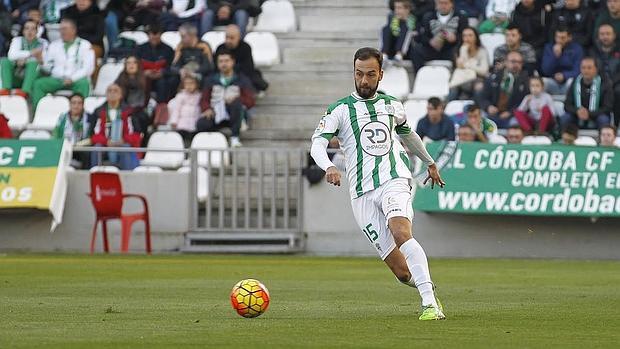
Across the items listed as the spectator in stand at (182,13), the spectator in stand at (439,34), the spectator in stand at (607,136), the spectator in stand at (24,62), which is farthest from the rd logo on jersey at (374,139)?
the spectator in stand at (182,13)

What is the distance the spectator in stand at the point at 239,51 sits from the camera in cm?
2595

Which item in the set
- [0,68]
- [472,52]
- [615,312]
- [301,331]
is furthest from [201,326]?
[0,68]

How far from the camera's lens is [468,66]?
83.9 ft

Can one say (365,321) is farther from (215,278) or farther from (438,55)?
(438,55)

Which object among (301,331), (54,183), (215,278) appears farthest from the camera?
(54,183)

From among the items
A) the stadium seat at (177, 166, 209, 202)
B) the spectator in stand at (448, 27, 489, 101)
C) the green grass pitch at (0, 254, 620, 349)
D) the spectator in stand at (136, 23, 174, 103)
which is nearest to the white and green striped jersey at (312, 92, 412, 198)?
the green grass pitch at (0, 254, 620, 349)

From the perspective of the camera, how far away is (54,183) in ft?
76.8

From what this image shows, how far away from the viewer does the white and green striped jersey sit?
11.4 meters

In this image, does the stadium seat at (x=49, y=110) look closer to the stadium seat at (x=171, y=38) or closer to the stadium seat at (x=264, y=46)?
the stadium seat at (x=171, y=38)

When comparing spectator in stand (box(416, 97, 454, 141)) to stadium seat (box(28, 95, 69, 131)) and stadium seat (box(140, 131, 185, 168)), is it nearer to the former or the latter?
stadium seat (box(140, 131, 185, 168))

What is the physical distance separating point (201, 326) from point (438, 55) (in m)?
16.8

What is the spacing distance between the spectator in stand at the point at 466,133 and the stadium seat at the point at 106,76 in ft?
22.9

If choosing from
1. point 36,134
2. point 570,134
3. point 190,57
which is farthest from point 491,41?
point 36,134

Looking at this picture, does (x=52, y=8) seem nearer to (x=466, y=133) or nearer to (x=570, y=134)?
(x=466, y=133)
